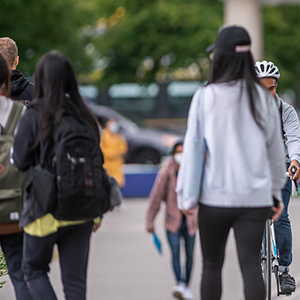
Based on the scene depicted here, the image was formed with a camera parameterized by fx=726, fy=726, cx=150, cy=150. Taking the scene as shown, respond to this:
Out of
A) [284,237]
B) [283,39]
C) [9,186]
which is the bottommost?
[284,237]

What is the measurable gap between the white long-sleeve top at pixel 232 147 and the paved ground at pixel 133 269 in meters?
2.18

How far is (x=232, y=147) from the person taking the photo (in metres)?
3.69

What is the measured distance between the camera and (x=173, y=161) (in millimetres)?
7664

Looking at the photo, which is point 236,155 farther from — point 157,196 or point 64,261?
point 157,196

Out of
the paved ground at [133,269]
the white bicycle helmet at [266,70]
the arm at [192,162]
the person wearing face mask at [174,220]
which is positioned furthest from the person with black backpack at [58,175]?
the person wearing face mask at [174,220]

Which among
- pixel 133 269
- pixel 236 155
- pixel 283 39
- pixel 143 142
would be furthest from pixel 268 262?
pixel 283 39

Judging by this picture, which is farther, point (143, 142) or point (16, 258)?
point (143, 142)

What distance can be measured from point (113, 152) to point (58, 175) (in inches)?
470

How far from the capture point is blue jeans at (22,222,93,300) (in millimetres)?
3891

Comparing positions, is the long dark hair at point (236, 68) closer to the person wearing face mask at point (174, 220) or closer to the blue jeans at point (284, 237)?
the blue jeans at point (284, 237)

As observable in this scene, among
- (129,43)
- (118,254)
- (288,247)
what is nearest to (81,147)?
(288,247)

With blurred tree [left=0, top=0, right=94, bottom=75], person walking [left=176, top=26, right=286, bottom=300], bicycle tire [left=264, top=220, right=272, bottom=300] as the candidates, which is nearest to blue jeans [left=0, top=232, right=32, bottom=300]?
person walking [left=176, top=26, right=286, bottom=300]

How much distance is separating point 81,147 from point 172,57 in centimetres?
1980

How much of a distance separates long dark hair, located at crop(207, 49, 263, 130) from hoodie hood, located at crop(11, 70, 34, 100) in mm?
1512
